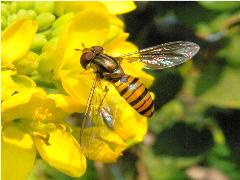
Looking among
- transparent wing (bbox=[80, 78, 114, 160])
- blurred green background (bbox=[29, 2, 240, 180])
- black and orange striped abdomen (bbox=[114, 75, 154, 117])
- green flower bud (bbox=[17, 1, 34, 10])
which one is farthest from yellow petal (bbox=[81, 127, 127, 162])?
blurred green background (bbox=[29, 2, 240, 180])

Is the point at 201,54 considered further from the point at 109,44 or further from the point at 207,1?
the point at 109,44

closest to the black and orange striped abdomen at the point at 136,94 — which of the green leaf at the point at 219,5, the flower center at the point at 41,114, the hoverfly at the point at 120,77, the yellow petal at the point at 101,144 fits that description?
the hoverfly at the point at 120,77

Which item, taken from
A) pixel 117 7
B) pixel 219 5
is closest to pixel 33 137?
pixel 117 7

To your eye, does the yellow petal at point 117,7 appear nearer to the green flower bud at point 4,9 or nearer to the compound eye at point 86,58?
the compound eye at point 86,58

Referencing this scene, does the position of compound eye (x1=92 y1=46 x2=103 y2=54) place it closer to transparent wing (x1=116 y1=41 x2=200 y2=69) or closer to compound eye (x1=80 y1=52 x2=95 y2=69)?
compound eye (x1=80 y1=52 x2=95 y2=69)

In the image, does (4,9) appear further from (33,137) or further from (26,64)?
(33,137)
